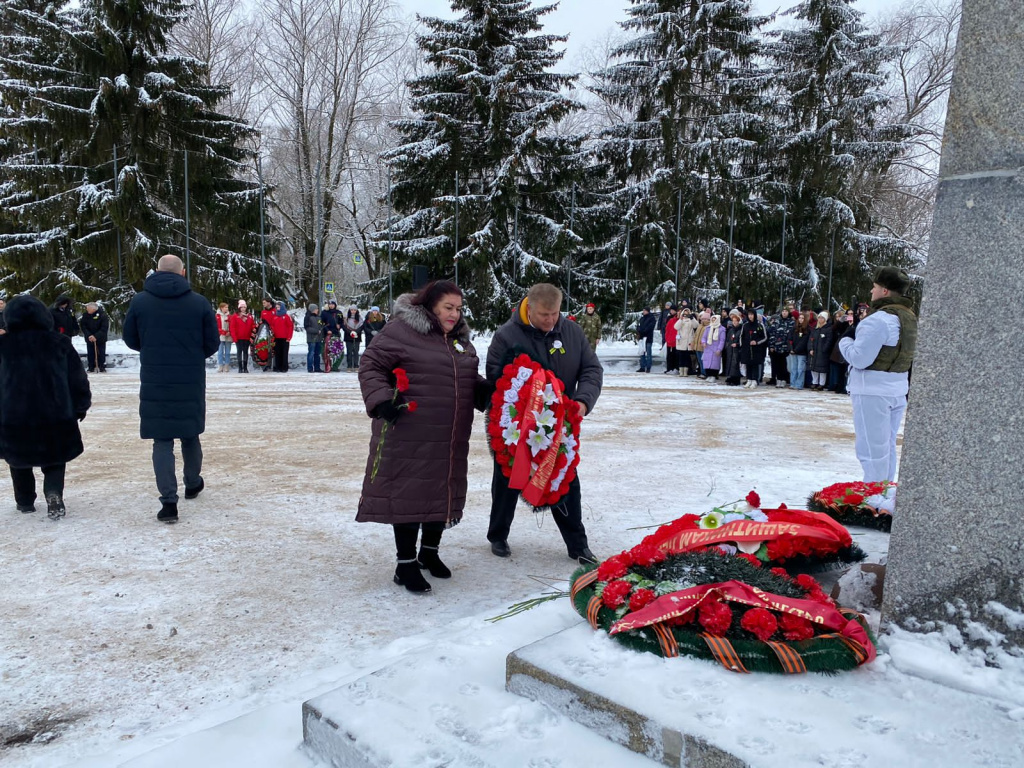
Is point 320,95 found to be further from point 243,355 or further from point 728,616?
point 728,616

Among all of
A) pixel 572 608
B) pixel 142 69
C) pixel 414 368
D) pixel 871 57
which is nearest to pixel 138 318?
pixel 414 368

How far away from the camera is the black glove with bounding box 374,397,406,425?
409 cm

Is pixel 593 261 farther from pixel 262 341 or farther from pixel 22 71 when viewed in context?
pixel 22 71

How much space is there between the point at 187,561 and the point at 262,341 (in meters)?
15.3

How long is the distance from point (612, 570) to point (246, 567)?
2.58m

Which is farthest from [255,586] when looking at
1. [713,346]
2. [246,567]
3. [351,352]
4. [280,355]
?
[351,352]

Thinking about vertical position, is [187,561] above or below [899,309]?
below

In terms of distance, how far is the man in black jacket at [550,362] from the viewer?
4.69 m

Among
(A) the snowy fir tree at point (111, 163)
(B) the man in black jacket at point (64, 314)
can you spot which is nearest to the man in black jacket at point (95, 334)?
(B) the man in black jacket at point (64, 314)

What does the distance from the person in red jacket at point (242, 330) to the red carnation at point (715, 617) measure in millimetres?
17450

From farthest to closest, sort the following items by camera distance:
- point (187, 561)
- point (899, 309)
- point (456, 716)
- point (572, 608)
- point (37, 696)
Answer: point (899, 309) → point (187, 561) → point (572, 608) → point (37, 696) → point (456, 716)

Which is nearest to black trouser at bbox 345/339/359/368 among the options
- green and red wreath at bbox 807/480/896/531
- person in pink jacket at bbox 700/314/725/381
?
person in pink jacket at bbox 700/314/725/381

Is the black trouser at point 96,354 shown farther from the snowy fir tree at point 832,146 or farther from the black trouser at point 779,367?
the snowy fir tree at point 832,146

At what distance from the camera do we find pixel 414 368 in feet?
13.9
